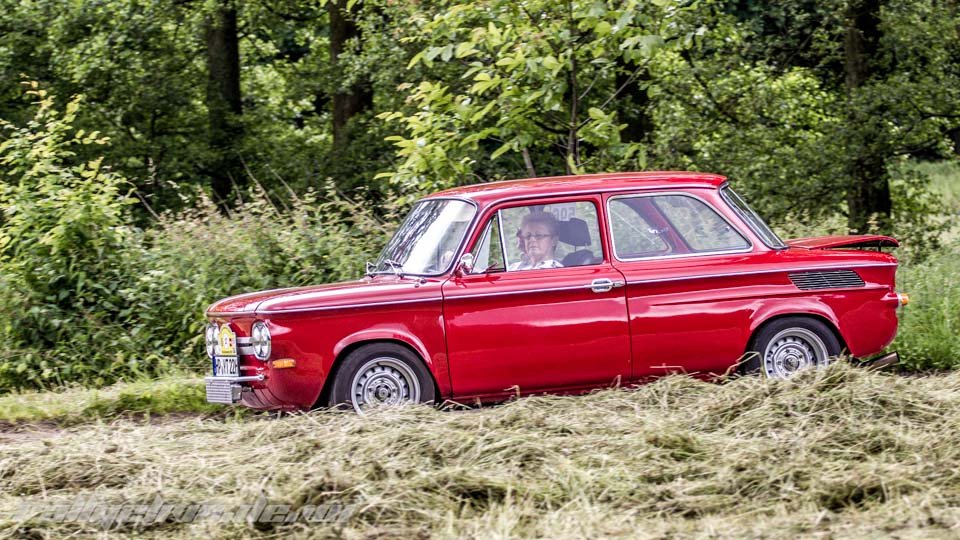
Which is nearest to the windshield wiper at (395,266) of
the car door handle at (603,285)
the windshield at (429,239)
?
the windshield at (429,239)

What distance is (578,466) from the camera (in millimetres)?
6191

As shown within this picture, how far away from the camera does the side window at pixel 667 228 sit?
8719 millimetres

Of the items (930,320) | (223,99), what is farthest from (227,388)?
(223,99)

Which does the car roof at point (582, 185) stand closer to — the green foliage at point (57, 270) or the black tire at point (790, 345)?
the black tire at point (790, 345)

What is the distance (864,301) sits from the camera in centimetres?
875

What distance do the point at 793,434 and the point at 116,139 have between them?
17270 mm

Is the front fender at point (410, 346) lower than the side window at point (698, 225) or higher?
lower

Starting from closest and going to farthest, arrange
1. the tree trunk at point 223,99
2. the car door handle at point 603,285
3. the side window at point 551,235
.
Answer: the car door handle at point 603,285
the side window at point 551,235
the tree trunk at point 223,99

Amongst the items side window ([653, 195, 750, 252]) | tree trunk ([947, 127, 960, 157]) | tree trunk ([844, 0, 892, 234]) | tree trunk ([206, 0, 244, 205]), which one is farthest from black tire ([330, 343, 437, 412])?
tree trunk ([206, 0, 244, 205])

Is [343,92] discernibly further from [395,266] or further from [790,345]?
[790,345]

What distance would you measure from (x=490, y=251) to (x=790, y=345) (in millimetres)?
2239

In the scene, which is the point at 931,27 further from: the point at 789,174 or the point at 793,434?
the point at 793,434

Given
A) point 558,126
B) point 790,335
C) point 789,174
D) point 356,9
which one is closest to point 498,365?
point 790,335

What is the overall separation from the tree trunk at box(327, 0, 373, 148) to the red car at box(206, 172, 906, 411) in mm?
14027
